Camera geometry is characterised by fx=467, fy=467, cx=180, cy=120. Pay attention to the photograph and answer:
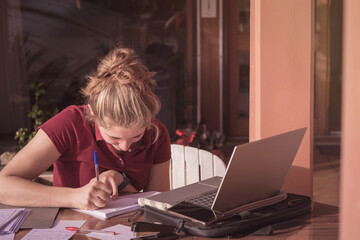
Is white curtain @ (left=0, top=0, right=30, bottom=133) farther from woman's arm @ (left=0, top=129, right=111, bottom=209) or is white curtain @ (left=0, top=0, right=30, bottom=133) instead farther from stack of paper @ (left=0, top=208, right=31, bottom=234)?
stack of paper @ (left=0, top=208, right=31, bottom=234)

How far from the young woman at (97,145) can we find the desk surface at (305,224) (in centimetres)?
5

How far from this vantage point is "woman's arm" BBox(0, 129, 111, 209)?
143cm

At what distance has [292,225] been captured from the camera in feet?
4.37

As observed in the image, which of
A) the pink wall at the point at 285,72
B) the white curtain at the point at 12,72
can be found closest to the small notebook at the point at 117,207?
the pink wall at the point at 285,72

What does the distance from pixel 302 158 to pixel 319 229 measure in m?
0.44

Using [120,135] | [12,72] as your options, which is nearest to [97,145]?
[120,135]

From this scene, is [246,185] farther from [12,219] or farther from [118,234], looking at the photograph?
[12,219]

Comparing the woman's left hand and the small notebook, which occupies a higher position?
the woman's left hand

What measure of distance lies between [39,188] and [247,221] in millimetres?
676

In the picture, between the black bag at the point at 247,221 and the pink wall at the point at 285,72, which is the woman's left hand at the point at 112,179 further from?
the pink wall at the point at 285,72

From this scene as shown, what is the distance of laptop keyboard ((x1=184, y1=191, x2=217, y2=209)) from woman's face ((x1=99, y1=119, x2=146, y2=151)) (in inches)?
12.5

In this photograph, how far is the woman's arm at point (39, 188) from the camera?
1.43 meters

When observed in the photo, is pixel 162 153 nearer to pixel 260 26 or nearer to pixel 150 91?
pixel 150 91

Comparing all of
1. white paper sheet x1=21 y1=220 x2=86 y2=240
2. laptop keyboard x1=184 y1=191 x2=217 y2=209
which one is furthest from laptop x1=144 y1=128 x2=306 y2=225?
white paper sheet x1=21 y1=220 x2=86 y2=240
